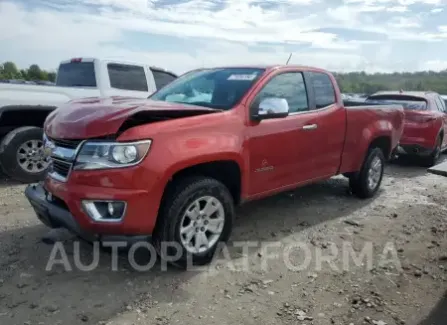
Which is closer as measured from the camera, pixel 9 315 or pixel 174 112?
pixel 9 315

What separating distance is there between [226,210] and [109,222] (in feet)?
3.60

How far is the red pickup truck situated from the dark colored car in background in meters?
4.49

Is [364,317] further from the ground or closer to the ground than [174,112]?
closer to the ground

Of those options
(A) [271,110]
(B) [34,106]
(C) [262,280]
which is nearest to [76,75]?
(B) [34,106]

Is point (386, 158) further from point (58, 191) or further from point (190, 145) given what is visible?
point (58, 191)

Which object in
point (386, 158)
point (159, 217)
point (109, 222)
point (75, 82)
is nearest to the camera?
point (109, 222)

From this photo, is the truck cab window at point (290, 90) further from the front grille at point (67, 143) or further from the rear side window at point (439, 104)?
the rear side window at point (439, 104)

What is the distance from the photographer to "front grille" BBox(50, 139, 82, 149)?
3408 mm

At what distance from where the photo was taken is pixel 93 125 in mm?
3293

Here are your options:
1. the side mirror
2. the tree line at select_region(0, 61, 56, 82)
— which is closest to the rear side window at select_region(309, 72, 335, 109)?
the side mirror

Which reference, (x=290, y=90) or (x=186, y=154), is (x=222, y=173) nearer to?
(x=186, y=154)

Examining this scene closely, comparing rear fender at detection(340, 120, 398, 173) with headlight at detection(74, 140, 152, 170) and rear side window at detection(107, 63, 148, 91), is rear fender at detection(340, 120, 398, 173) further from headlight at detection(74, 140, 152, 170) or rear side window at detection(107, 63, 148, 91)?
rear side window at detection(107, 63, 148, 91)

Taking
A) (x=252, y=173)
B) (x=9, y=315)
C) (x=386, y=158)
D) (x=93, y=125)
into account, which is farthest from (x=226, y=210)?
(x=386, y=158)

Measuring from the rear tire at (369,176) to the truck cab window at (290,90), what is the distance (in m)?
1.68
